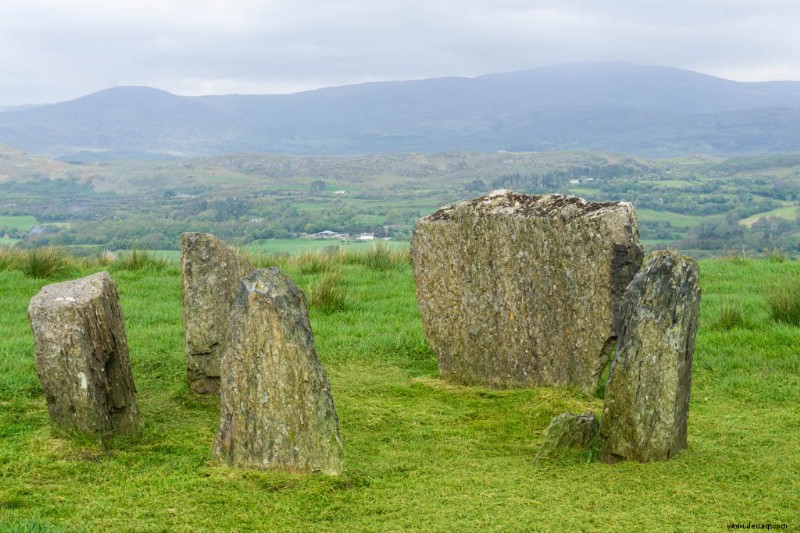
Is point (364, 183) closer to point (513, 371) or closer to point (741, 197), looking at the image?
point (741, 197)

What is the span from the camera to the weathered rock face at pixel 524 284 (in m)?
9.03

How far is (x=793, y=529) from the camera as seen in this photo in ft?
18.5

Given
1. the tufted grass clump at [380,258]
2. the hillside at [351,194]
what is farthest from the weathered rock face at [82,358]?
the hillside at [351,194]

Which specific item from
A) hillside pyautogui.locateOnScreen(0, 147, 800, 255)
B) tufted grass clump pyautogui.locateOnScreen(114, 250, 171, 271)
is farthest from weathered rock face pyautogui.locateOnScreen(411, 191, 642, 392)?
hillside pyautogui.locateOnScreen(0, 147, 800, 255)

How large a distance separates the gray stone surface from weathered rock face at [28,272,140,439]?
3.57 m

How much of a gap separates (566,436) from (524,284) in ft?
8.67

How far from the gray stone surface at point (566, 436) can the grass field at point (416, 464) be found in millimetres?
179

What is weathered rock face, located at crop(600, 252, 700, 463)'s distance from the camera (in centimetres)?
679

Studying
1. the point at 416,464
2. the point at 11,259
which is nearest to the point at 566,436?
the point at 416,464

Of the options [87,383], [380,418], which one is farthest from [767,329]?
[87,383]

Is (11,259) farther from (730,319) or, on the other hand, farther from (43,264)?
(730,319)

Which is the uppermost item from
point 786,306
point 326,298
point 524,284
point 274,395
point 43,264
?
point 524,284

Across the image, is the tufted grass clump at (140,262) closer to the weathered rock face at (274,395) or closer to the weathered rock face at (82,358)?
the weathered rock face at (82,358)

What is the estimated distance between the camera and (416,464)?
716cm
